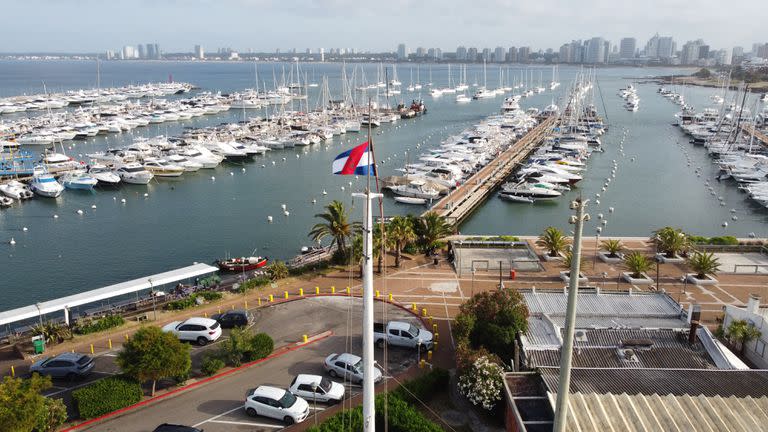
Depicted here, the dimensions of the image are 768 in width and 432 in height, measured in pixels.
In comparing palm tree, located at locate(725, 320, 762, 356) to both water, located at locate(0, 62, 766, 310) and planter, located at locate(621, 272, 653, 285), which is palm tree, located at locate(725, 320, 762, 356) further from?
water, located at locate(0, 62, 766, 310)

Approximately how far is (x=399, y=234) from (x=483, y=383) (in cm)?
1502

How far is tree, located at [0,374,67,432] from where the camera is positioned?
15.5m

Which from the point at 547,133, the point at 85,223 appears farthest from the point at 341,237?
the point at 547,133

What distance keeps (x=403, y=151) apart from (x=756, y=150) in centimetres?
4884

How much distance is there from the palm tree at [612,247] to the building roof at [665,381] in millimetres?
16273

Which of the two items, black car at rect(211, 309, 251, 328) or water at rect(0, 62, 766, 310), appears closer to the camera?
black car at rect(211, 309, 251, 328)

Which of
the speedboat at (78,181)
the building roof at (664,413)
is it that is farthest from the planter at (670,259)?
the speedboat at (78,181)

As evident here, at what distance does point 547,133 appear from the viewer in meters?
91.6

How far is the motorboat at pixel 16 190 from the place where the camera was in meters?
54.8

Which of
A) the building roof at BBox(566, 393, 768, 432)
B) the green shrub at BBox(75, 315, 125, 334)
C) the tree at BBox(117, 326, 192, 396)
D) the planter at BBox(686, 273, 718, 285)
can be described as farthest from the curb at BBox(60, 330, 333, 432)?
the planter at BBox(686, 273, 718, 285)

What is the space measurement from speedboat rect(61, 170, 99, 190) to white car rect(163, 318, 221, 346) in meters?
42.7

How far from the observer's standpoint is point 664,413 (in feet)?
47.9

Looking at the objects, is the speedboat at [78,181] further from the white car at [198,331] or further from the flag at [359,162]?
the flag at [359,162]

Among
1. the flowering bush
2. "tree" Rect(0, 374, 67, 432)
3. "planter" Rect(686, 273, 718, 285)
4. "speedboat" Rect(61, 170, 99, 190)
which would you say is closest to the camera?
"tree" Rect(0, 374, 67, 432)
